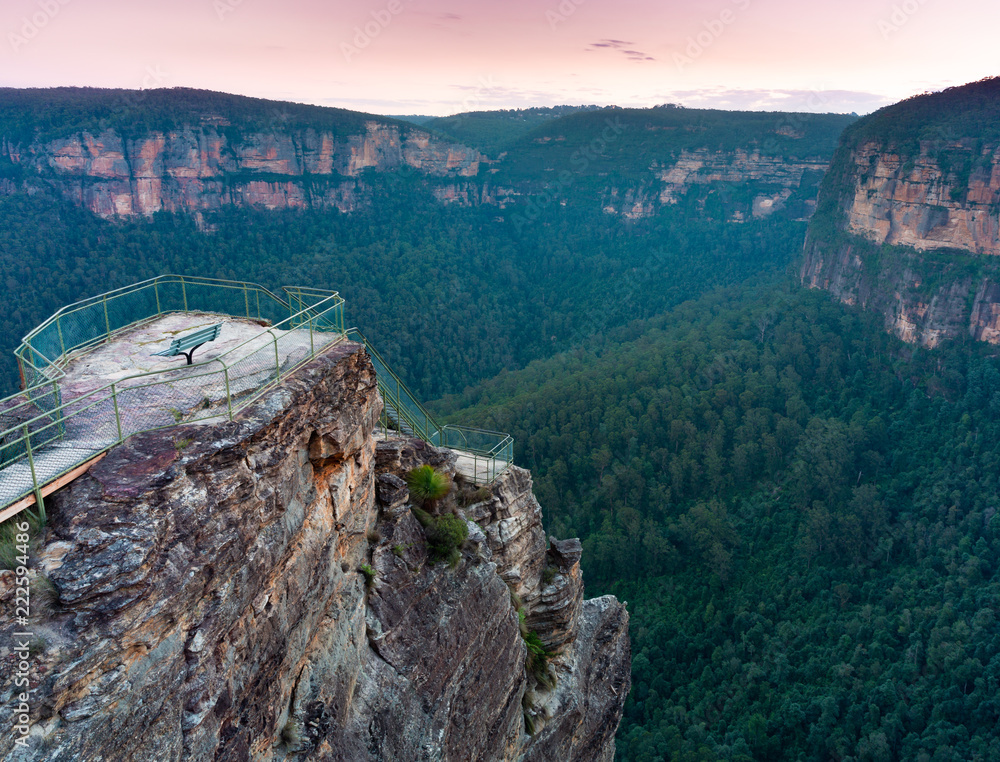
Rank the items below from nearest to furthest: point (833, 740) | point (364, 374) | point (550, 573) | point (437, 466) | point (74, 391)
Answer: point (74, 391)
point (364, 374)
point (437, 466)
point (550, 573)
point (833, 740)

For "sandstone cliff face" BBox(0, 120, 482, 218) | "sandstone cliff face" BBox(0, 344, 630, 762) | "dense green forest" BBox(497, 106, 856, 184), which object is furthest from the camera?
"dense green forest" BBox(497, 106, 856, 184)

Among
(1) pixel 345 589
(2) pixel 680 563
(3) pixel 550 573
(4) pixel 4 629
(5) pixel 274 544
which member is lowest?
(2) pixel 680 563

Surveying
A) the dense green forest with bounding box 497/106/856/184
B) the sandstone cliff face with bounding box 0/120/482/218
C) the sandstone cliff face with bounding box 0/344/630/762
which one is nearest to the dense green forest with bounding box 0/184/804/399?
the sandstone cliff face with bounding box 0/120/482/218

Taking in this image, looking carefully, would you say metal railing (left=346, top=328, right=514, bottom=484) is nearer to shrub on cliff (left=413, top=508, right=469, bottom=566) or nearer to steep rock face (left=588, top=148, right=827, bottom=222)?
shrub on cliff (left=413, top=508, right=469, bottom=566)

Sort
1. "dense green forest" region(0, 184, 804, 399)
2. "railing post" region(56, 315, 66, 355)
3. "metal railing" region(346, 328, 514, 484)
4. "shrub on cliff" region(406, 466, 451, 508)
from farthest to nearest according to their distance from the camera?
"dense green forest" region(0, 184, 804, 399) → "metal railing" region(346, 328, 514, 484) → "shrub on cliff" region(406, 466, 451, 508) → "railing post" region(56, 315, 66, 355)

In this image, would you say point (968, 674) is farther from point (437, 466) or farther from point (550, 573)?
point (437, 466)

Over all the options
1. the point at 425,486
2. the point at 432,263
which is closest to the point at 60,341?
the point at 425,486

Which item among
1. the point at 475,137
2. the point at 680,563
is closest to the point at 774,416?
the point at 680,563

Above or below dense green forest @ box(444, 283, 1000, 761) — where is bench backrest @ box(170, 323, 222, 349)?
above
